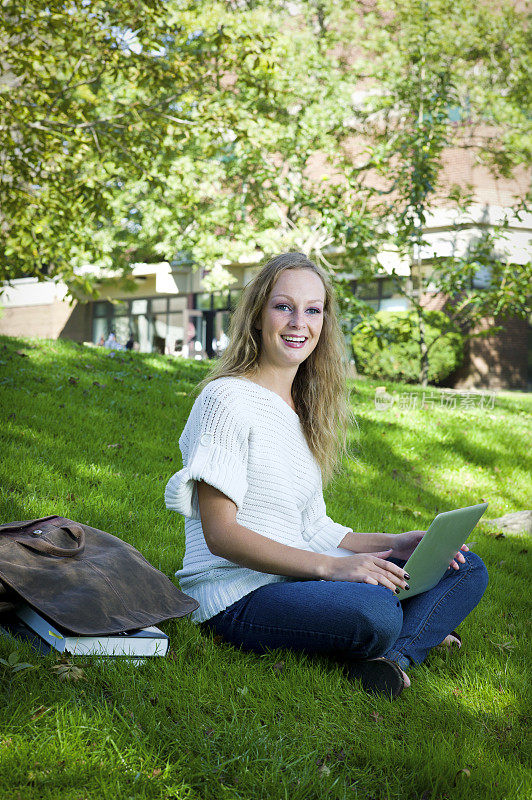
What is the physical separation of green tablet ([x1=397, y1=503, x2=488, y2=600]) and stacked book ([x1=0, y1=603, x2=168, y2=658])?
1046mm

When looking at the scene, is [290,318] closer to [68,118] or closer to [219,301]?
[68,118]

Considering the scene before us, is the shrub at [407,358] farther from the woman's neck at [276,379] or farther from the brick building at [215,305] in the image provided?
the woman's neck at [276,379]

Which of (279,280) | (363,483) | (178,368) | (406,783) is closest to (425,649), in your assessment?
(406,783)

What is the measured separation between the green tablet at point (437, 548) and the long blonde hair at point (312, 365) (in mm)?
738

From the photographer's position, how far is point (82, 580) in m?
2.90

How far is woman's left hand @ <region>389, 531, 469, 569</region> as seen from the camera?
133 inches

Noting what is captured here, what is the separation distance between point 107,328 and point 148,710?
119 feet

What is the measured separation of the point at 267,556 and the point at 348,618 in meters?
0.38

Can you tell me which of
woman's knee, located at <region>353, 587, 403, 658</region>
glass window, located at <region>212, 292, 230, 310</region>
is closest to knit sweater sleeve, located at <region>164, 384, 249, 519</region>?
woman's knee, located at <region>353, 587, 403, 658</region>

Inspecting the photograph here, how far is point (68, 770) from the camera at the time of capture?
2.19m

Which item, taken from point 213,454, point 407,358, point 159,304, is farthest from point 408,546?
point 159,304

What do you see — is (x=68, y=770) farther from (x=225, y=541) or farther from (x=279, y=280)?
(x=279, y=280)

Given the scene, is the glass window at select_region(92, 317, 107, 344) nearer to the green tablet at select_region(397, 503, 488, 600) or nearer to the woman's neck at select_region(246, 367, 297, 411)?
the woman's neck at select_region(246, 367, 297, 411)

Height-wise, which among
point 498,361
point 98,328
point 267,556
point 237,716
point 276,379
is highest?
point 276,379
